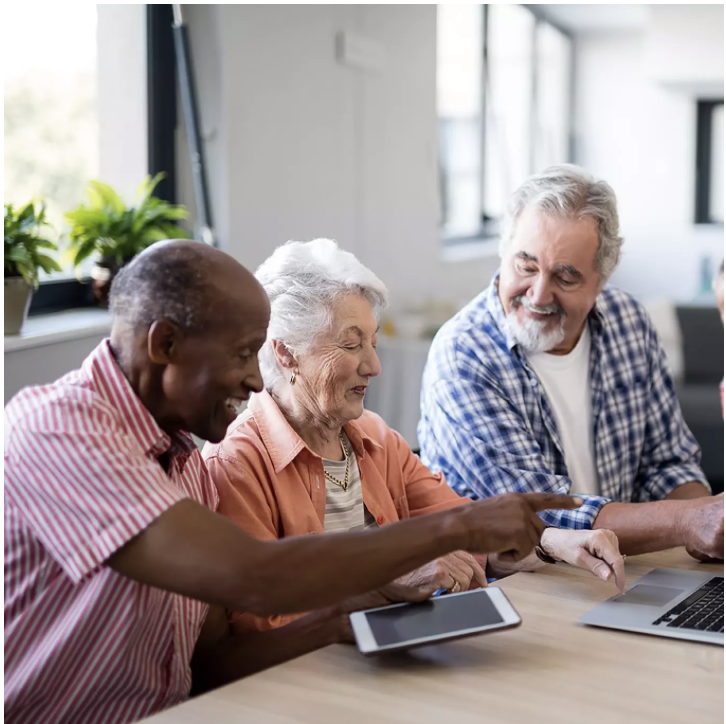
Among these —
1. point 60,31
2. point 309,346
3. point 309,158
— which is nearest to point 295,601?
point 309,346

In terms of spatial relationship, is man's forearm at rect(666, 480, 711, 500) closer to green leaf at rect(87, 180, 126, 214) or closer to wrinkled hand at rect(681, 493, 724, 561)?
wrinkled hand at rect(681, 493, 724, 561)

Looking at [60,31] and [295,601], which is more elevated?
[60,31]

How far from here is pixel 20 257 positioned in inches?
95.3

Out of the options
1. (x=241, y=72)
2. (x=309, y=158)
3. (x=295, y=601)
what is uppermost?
(x=241, y=72)

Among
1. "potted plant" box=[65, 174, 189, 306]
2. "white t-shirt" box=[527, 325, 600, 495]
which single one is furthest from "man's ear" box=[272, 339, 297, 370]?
"potted plant" box=[65, 174, 189, 306]

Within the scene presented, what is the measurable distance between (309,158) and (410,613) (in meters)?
3.12

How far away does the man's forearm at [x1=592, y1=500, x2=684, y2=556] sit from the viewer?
163 centimetres

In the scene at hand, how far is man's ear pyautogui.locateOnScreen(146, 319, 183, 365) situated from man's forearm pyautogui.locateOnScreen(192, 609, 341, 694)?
0.43m

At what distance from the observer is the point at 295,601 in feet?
3.40

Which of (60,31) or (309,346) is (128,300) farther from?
(60,31)

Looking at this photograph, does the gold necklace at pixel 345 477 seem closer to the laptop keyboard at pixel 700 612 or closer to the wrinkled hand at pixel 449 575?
the wrinkled hand at pixel 449 575

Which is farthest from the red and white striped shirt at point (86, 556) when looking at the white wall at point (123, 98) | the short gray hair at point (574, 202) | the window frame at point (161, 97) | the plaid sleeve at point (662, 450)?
the window frame at point (161, 97)

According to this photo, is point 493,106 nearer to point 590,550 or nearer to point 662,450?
point 662,450

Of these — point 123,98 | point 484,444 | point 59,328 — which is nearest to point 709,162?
point 123,98
